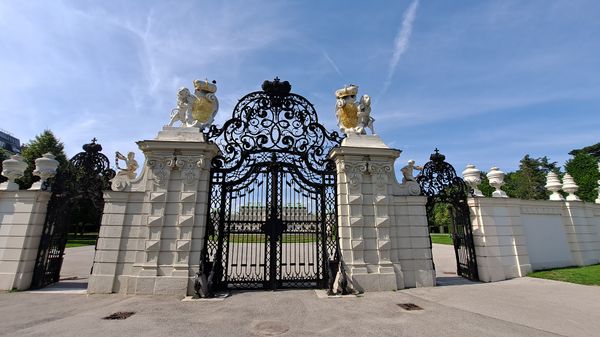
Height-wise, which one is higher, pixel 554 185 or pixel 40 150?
pixel 40 150

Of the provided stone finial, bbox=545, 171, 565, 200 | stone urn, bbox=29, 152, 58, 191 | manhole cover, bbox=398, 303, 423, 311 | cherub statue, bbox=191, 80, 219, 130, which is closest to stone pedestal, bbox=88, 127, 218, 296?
cherub statue, bbox=191, 80, 219, 130

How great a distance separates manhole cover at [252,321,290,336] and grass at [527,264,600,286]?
11.0m

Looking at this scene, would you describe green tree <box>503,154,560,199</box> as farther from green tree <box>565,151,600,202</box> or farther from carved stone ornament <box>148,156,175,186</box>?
carved stone ornament <box>148,156,175,186</box>

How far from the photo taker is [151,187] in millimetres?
9836

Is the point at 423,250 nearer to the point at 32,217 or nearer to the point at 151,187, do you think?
the point at 151,187

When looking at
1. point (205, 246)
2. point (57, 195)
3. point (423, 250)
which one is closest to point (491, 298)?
point (423, 250)

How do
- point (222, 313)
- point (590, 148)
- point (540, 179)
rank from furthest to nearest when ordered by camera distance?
point (590, 148) → point (540, 179) → point (222, 313)

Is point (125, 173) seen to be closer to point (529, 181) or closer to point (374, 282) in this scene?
point (374, 282)

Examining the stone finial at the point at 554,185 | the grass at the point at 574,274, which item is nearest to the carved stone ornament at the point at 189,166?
the grass at the point at 574,274

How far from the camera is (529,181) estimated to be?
147 feet

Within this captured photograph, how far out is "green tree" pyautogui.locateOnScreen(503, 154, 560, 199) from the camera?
144 feet

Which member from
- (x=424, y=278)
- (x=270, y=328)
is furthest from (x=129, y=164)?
(x=424, y=278)

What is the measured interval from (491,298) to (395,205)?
156 inches

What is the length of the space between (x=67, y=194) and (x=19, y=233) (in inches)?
71.1
